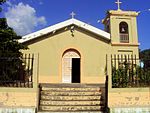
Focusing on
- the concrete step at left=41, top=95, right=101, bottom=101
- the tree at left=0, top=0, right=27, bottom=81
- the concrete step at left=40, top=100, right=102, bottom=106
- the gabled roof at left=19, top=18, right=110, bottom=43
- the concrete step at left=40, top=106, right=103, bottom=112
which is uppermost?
the gabled roof at left=19, top=18, right=110, bottom=43

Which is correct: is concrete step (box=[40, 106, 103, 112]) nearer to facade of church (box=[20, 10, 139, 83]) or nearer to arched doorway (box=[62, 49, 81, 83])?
facade of church (box=[20, 10, 139, 83])

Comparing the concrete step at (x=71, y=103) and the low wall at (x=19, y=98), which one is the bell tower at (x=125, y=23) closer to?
the concrete step at (x=71, y=103)

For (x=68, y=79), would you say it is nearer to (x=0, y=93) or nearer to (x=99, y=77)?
(x=99, y=77)

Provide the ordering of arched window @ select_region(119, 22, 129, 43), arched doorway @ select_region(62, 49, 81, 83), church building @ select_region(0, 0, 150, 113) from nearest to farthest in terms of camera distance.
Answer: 1. church building @ select_region(0, 0, 150, 113)
2. arched doorway @ select_region(62, 49, 81, 83)
3. arched window @ select_region(119, 22, 129, 43)

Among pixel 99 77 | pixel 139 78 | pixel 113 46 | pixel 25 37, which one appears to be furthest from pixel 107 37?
pixel 139 78

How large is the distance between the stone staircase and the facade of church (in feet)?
25.1

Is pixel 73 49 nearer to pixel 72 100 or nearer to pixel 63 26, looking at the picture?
pixel 63 26

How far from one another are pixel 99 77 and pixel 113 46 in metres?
2.79

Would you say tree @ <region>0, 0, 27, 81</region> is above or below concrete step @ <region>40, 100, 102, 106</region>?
above

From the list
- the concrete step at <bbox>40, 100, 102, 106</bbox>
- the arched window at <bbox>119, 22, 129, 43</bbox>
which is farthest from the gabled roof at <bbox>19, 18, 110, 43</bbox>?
the concrete step at <bbox>40, 100, 102, 106</bbox>

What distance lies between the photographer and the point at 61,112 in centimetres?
1123

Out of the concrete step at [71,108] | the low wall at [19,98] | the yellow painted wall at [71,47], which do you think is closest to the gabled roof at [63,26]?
the yellow painted wall at [71,47]

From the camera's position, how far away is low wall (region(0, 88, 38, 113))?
1095 cm

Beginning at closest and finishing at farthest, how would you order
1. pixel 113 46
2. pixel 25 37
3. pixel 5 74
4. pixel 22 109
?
pixel 22 109
pixel 5 74
pixel 25 37
pixel 113 46
